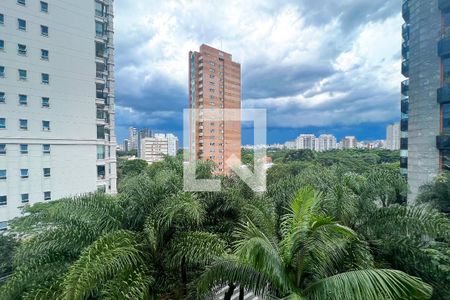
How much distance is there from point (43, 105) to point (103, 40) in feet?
18.9

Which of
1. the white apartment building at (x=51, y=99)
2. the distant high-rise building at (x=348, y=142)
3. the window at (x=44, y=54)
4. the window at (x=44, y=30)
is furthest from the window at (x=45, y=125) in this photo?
the distant high-rise building at (x=348, y=142)

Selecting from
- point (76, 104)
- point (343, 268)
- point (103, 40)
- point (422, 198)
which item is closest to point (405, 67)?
point (422, 198)

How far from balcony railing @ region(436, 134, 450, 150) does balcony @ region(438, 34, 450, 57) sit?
12.9ft

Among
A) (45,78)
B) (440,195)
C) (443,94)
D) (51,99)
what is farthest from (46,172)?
(443,94)

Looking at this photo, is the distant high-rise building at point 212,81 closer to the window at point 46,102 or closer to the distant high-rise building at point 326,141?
the window at point 46,102

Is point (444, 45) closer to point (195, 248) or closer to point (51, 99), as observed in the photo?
point (195, 248)

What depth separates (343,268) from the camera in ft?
8.91

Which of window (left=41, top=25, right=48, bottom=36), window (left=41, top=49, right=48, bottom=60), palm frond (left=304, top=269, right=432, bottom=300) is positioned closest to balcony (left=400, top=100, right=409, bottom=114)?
palm frond (left=304, top=269, right=432, bottom=300)

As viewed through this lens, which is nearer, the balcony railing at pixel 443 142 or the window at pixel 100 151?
the balcony railing at pixel 443 142

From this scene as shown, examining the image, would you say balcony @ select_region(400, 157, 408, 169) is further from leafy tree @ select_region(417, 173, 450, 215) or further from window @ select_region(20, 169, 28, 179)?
window @ select_region(20, 169, 28, 179)

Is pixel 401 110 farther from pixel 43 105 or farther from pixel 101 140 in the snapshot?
pixel 43 105

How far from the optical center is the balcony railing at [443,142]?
421 inches

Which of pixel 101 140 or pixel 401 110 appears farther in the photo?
pixel 101 140

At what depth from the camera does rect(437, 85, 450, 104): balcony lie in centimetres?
1067
